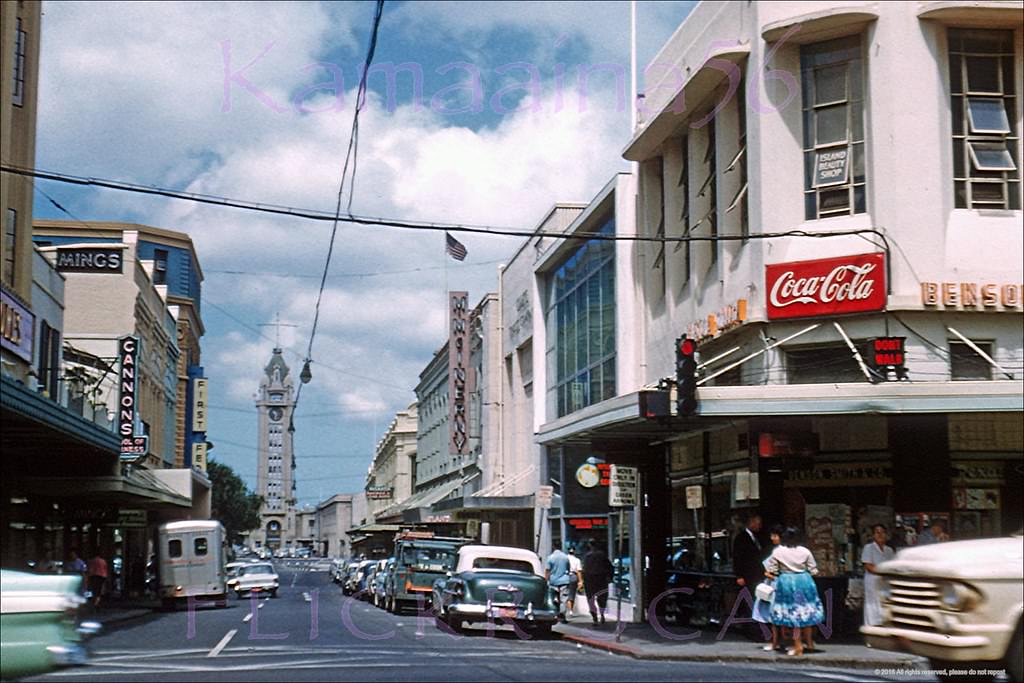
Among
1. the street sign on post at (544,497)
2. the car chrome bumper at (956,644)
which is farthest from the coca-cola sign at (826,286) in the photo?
the car chrome bumper at (956,644)

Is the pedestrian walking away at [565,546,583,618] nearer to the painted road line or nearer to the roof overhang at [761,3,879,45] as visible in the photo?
the painted road line

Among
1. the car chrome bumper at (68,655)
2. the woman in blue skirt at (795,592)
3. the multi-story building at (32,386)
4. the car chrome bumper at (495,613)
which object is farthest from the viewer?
the multi-story building at (32,386)

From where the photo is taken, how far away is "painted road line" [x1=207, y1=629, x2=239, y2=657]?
19055 millimetres

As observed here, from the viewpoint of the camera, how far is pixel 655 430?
24.5 m

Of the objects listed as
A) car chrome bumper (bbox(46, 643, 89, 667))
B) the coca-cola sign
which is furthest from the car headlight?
the coca-cola sign

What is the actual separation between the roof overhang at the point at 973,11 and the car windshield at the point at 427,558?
19117 millimetres

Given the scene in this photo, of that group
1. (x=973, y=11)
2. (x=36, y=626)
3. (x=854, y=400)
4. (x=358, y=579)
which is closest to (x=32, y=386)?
(x=854, y=400)

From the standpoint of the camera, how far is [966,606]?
10672 millimetres

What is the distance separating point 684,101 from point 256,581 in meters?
31.2

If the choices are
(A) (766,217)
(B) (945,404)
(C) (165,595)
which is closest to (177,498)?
(C) (165,595)

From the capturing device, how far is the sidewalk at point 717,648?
58.3 ft

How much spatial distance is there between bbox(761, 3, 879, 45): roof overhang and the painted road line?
44.6 ft

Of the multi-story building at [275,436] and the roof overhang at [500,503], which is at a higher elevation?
the multi-story building at [275,436]

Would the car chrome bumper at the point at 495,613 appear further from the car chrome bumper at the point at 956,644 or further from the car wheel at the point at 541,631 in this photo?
the car chrome bumper at the point at 956,644
